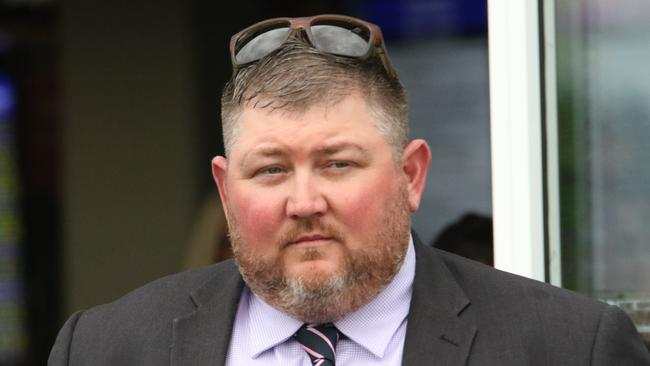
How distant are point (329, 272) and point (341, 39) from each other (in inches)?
18.4

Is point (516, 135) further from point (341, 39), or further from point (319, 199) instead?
point (319, 199)

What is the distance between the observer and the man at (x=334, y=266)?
8.11 feet

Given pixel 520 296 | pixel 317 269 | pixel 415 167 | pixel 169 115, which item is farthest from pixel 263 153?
pixel 169 115

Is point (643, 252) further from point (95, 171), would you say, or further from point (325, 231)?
point (95, 171)

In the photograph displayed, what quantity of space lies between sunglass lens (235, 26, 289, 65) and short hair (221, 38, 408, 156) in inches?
0.5

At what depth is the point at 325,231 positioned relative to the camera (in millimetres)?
2439

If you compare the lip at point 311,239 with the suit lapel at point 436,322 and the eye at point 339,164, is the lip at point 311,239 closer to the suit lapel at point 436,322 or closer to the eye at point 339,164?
the eye at point 339,164

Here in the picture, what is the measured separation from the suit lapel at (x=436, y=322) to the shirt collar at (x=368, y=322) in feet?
0.11

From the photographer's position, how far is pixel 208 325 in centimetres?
265

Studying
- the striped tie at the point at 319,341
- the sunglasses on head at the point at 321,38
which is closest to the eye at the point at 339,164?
the sunglasses on head at the point at 321,38

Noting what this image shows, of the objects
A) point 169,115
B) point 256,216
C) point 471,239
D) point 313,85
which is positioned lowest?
point 169,115

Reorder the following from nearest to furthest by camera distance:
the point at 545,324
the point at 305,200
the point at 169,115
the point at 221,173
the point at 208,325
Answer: the point at 305,200 → the point at 545,324 → the point at 208,325 → the point at 221,173 → the point at 169,115

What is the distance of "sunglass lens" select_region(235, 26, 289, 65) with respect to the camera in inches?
102

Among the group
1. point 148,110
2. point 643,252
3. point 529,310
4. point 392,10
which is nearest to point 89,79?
point 148,110
